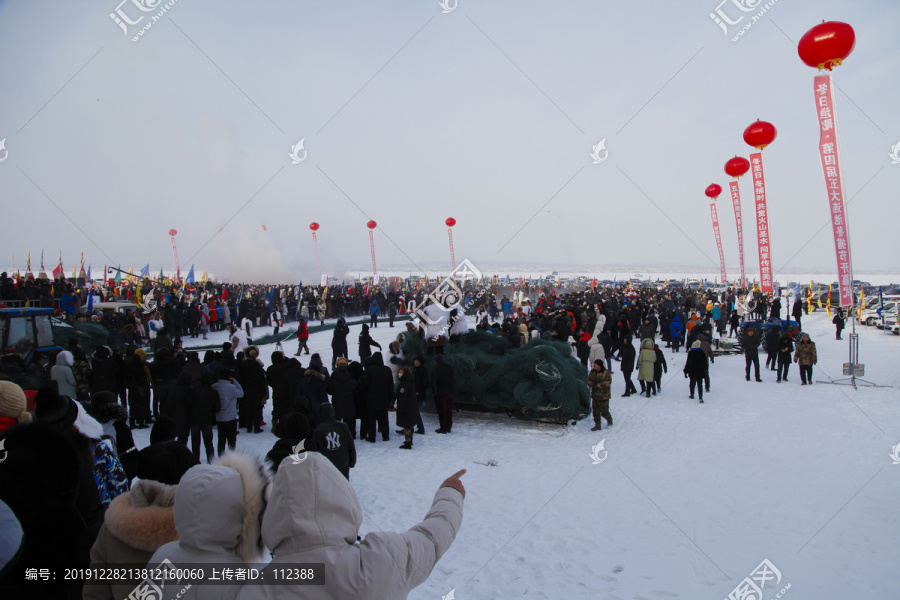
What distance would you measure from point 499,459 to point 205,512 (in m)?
5.91

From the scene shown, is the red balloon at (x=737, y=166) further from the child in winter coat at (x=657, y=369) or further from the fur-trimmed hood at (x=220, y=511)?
the fur-trimmed hood at (x=220, y=511)

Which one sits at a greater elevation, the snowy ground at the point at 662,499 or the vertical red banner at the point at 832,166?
the vertical red banner at the point at 832,166

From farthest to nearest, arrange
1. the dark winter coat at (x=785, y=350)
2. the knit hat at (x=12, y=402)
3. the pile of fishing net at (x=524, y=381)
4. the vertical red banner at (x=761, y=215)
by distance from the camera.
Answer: the vertical red banner at (x=761, y=215)
the dark winter coat at (x=785, y=350)
the pile of fishing net at (x=524, y=381)
the knit hat at (x=12, y=402)

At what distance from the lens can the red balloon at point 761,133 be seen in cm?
1838

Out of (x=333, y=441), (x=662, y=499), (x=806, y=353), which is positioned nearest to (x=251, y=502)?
(x=333, y=441)

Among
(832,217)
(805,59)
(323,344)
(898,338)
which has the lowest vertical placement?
(898,338)

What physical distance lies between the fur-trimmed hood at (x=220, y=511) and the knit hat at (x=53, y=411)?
2.56 metres

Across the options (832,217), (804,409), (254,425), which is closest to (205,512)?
(254,425)

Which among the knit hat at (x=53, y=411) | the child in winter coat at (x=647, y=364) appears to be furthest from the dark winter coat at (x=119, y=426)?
the child in winter coat at (x=647, y=364)

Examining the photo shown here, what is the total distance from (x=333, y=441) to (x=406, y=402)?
2.92m

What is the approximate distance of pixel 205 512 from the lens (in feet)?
5.52

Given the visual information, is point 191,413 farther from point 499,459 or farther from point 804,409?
point 804,409

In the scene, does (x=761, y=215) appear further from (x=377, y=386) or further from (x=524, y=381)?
(x=377, y=386)

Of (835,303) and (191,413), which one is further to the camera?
(835,303)
